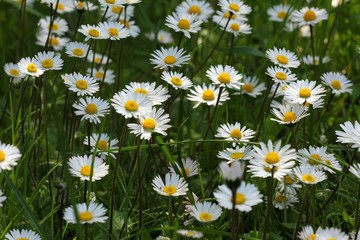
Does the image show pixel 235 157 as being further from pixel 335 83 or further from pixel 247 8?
pixel 247 8

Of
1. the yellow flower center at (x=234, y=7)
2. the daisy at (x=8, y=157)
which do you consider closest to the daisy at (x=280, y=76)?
the yellow flower center at (x=234, y=7)

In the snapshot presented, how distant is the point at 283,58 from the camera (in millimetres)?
2836

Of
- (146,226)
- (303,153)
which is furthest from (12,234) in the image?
(303,153)

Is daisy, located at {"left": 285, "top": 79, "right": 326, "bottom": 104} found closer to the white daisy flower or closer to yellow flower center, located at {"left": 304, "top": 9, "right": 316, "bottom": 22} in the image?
the white daisy flower

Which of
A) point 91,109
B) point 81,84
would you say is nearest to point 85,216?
point 91,109

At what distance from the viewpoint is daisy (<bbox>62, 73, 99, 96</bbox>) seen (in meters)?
2.55

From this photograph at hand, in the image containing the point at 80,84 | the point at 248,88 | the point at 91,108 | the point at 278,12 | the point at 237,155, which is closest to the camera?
the point at 237,155

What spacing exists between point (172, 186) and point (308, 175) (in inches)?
16.8

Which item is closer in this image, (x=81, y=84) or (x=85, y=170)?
(x=85, y=170)

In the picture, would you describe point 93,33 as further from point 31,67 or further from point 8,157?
point 8,157

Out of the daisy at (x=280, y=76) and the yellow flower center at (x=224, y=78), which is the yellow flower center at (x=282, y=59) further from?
the yellow flower center at (x=224, y=78)

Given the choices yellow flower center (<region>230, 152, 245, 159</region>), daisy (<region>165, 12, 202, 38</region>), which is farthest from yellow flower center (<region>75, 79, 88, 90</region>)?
yellow flower center (<region>230, 152, 245, 159</region>)

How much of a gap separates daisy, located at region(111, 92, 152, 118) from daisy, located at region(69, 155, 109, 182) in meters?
0.18

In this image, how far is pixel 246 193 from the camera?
6.47 ft
